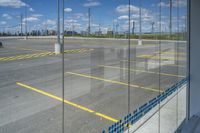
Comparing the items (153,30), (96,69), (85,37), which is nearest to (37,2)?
(85,37)

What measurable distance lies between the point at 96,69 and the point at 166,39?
1653 millimetres

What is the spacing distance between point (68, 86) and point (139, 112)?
1.05 metres

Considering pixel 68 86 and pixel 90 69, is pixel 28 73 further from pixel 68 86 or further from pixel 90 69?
pixel 90 69

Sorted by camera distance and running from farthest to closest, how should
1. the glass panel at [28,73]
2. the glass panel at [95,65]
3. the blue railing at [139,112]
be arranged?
the blue railing at [139,112] < the glass panel at [95,65] < the glass panel at [28,73]

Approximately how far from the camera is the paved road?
123cm

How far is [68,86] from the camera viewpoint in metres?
1.70

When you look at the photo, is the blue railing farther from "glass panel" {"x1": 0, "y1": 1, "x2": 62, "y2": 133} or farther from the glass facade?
"glass panel" {"x1": 0, "y1": 1, "x2": 62, "y2": 133}

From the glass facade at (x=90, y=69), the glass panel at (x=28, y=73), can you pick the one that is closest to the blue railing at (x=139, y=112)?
the glass facade at (x=90, y=69)

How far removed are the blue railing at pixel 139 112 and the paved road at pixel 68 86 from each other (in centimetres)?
7

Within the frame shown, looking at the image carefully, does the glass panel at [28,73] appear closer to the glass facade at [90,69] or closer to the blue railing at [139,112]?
the glass facade at [90,69]

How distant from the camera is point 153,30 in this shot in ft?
8.87

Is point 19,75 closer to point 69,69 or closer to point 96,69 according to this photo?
point 69,69

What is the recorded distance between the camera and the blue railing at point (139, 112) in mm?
1916

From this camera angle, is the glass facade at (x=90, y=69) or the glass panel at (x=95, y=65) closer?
the glass facade at (x=90, y=69)
